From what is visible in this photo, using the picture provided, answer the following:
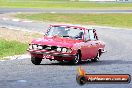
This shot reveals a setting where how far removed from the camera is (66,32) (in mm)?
16859

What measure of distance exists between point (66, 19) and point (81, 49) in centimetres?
3882

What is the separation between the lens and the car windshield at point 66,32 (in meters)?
16.7

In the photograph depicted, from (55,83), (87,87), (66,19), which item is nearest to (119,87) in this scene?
(87,87)

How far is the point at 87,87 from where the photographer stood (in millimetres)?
10461

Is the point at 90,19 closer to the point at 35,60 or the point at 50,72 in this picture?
the point at 35,60

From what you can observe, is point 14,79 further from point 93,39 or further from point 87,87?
point 93,39

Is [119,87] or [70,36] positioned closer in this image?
[119,87]

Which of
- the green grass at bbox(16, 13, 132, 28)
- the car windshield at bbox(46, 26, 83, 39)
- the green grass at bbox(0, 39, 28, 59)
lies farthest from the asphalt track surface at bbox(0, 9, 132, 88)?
the green grass at bbox(16, 13, 132, 28)

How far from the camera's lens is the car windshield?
16747mm

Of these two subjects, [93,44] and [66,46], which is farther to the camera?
[93,44]

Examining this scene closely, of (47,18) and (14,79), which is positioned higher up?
(14,79)

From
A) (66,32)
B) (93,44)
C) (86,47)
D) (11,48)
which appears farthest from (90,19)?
(86,47)

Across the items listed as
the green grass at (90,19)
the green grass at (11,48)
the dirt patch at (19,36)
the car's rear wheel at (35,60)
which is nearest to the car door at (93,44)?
the car's rear wheel at (35,60)

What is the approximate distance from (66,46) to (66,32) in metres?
1.49
